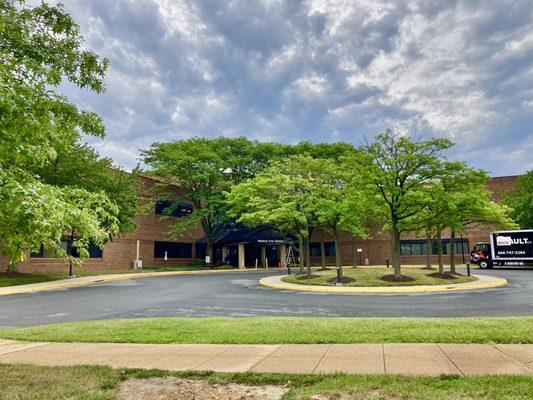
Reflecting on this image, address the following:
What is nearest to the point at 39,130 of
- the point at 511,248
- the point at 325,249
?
the point at 511,248

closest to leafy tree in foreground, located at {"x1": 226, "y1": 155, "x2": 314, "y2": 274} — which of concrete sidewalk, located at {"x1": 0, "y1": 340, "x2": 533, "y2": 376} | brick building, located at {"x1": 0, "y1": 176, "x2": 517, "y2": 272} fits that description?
brick building, located at {"x1": 0, "y1": 176, "x2": 517, "y2": 272}

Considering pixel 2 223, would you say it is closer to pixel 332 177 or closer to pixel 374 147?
pixel 374 147

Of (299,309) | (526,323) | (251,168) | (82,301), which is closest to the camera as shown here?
(526,323)

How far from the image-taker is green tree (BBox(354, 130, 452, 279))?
22609mm

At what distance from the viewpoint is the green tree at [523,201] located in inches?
1662

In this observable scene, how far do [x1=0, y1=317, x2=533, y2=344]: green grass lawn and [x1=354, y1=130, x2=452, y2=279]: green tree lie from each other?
43.0 ft

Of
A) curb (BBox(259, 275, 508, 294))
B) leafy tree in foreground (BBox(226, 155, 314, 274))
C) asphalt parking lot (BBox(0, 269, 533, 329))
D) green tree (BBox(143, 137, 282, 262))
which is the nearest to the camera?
asphalt parking lot (BBox(0, 269, 533, 329))

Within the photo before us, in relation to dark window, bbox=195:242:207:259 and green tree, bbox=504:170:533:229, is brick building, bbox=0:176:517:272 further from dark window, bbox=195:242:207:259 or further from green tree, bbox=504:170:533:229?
green tree, bbox=504:170:533:229

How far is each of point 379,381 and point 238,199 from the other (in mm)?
28942

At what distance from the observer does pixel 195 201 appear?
4800 cm

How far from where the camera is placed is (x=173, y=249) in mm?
50500

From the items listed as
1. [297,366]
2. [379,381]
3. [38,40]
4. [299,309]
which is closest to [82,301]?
[299,309]

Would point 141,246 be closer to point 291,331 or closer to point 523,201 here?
point 291,331

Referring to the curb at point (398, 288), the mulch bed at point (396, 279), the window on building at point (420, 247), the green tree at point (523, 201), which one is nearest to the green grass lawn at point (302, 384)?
the curb at point (398, 288)
